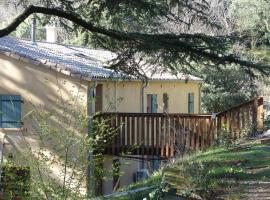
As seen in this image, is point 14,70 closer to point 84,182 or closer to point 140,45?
point 140,45

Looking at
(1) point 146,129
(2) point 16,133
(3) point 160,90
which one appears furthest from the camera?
(3) point 160,90

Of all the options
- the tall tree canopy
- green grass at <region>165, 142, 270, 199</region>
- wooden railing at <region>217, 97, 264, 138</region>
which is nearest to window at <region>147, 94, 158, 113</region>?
wooden railing at <region>217, 97, 264, 138</region>

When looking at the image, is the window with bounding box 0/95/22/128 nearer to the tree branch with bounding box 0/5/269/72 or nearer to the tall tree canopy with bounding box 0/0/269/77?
the tall tree canopy with bounding box 0/0/269/77

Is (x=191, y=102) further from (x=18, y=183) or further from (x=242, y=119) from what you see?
(x=18, y=183)

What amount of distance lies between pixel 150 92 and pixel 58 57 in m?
4.99

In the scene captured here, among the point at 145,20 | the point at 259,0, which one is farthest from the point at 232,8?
the point at 145,20

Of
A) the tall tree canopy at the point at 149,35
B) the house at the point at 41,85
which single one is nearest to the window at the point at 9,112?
the house at the point at 41,85

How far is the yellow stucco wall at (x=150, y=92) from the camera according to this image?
22.4 m

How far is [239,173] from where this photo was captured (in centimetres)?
1114

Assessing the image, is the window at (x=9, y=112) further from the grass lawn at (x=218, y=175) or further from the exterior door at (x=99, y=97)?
the grass lawn at (x=218, y=175)

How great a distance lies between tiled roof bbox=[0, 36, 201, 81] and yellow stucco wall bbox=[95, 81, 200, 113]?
632 mm

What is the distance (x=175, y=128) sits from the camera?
18484 millimetres

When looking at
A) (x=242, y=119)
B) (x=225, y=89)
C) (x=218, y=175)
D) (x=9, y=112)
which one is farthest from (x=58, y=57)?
(x=225, y=89)

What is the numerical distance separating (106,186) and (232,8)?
2934 cm
